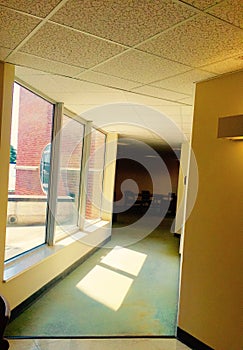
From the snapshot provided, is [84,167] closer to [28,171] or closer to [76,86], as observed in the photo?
[28,171]

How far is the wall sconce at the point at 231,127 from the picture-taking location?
2.12 metres

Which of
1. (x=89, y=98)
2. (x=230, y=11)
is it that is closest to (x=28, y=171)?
(x=89, y=98)

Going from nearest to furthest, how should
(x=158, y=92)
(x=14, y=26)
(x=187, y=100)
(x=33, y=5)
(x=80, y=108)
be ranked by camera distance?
(x=33, y=5)
(x=14, y=26)
(x=158, y=92)
(x=187, y=100)
(x=80, y=108)

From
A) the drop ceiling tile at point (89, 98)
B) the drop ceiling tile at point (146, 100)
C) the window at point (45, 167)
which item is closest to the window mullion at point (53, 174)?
the window at point (45, 167)

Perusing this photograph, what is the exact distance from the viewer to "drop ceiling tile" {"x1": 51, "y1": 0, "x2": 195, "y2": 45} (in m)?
1.51

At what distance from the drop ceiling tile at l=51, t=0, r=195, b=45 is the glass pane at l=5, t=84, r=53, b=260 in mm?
1734

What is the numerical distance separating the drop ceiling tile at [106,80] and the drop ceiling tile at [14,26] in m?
0.82

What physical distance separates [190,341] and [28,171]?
8.52 feet

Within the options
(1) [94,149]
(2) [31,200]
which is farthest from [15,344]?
(1) [94,149]

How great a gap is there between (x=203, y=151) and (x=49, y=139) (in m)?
2.34

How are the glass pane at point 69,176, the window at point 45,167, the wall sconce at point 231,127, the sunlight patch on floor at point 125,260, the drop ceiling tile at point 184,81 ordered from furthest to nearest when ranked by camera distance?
the sunlight patch on floor at point 125,260 → the glass pane at point 69,176 → the window at point 45,167 → the drop ceiling tile at point 184,81 → the wall sconce at point 231,127

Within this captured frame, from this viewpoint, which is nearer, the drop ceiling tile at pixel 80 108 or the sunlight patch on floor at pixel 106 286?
the sunlight patch on floor at pixel 106 286

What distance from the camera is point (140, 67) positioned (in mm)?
2471

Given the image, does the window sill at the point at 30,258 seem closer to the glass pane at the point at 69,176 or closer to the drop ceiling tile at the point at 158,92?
the glass pane at the point at 69,176
